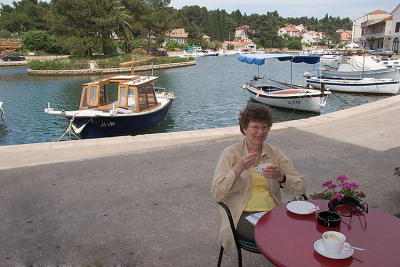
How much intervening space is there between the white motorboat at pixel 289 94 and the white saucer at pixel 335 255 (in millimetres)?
15659

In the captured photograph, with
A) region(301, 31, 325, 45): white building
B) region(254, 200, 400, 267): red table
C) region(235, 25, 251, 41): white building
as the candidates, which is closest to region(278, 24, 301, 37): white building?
region(301, 31, 325, 45): white building

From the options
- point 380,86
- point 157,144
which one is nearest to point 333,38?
point 380,86

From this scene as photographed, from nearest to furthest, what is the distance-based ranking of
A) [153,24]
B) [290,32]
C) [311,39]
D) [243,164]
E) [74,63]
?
[243,164] < [74,63] < [153,24] < [290,32] < [311,39]

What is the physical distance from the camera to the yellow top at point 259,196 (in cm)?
274

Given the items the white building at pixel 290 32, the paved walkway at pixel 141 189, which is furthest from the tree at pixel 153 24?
the white building at pixel 290 32

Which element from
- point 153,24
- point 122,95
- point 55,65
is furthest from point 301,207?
point 153,24

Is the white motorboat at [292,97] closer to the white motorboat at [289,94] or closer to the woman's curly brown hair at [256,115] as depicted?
the white motorboat at [289,94]

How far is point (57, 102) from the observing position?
2472cm

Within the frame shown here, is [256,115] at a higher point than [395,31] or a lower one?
lower

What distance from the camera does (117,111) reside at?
12.2 m

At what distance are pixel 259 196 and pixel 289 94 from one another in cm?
1529

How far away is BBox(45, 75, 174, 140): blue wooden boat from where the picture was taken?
11869 mm

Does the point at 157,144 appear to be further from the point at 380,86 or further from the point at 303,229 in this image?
the point at 380,86

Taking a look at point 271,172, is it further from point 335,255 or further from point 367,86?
point 367,86
